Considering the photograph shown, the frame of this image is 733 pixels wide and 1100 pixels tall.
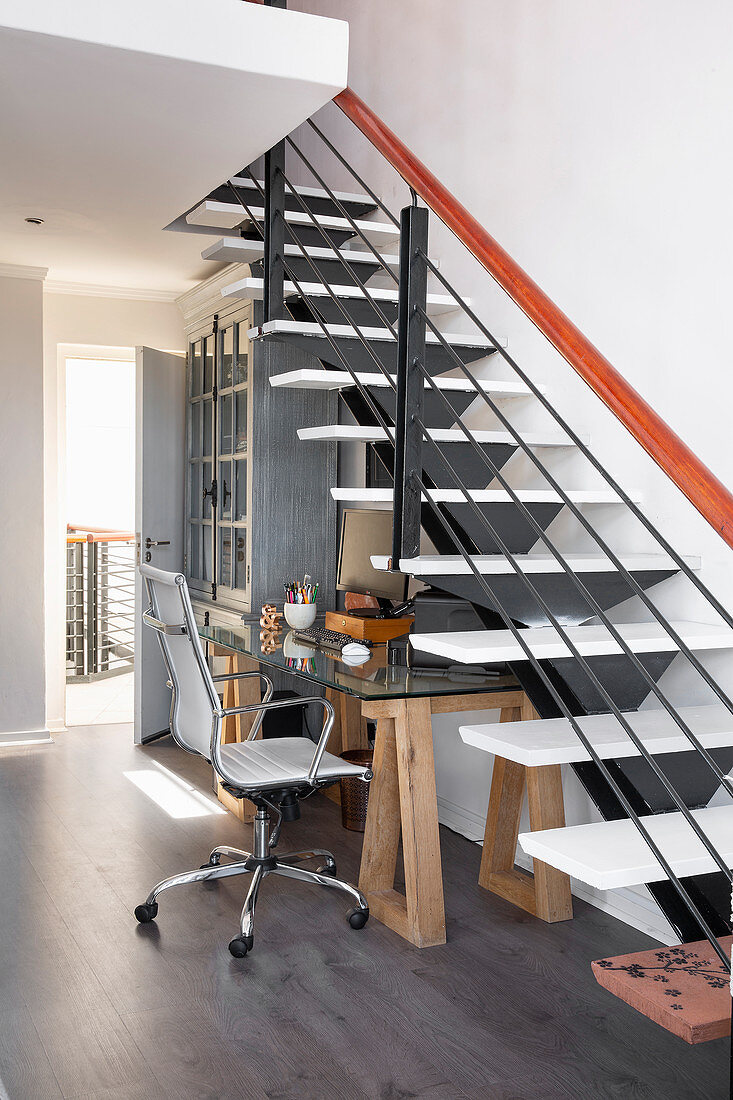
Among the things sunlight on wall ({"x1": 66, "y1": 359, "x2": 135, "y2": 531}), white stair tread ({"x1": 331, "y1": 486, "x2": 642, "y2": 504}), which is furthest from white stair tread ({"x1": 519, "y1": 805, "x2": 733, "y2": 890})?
sunlight on wall ({"x1": 66, "y1": 359, "x2": 135, "y2": 531})

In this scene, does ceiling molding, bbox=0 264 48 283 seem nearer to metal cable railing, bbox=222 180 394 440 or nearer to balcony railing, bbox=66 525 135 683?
balcony railing, bbox=66 525 135 683

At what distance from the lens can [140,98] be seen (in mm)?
2984

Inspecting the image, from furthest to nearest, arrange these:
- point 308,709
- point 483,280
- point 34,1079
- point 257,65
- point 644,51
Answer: point 308,709
point 483,280
point 644,51
point 257,65
point 34,1079

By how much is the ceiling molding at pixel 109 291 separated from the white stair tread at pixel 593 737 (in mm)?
4196

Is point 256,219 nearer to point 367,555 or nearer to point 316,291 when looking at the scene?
point 316,291

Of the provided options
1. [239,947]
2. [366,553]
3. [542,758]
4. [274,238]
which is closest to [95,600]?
[366,553]

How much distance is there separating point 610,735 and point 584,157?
2.02 meters

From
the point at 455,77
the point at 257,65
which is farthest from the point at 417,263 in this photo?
the point at 455,77

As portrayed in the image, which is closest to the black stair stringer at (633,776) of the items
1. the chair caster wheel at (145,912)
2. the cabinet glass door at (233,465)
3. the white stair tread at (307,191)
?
the chair caster wheel at (145,912)

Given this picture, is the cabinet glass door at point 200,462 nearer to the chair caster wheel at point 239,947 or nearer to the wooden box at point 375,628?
the wooden box at point 375,628

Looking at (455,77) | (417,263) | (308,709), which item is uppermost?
(455,77)

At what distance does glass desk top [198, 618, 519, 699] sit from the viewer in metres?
2.97

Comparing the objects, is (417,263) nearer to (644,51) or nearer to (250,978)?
(644,51)

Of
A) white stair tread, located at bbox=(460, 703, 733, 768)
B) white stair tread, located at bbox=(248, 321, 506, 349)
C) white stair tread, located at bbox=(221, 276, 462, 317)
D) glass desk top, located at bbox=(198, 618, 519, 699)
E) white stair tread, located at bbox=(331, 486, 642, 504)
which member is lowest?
glass desk top, located at bbox=(198, 618, 519, 699)
